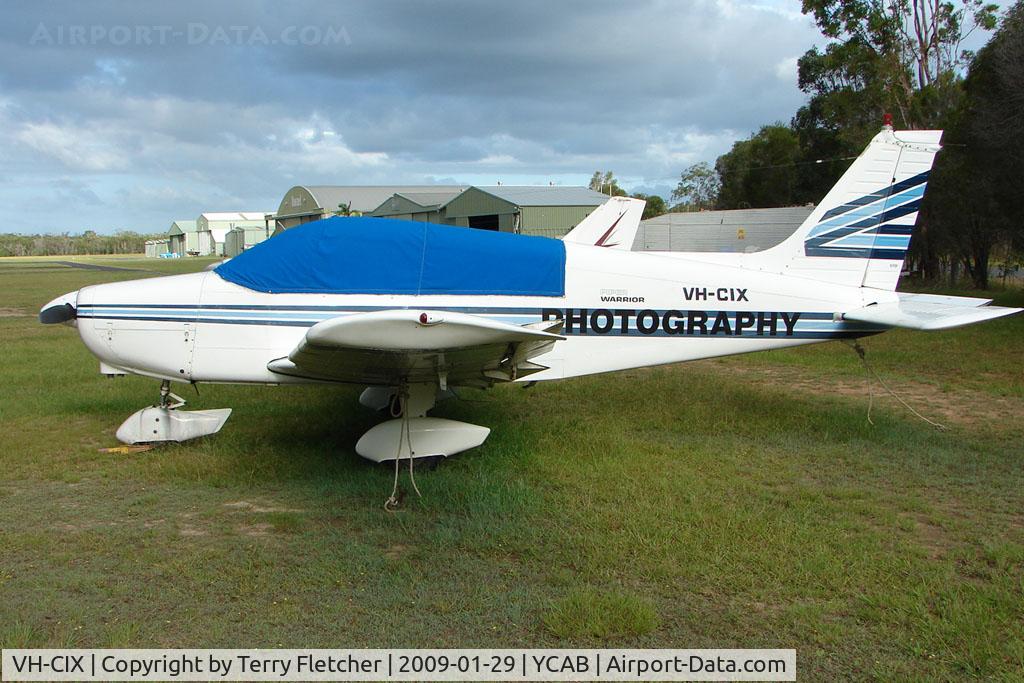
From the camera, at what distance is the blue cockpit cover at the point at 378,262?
238 inches

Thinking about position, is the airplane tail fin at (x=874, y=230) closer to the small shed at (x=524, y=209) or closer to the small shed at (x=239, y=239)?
the small shed at (x=524, y=209)

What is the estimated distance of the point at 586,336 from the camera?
256 inches

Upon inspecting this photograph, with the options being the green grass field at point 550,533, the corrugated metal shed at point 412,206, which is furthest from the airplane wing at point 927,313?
the corrugated metal shed at point 412,206

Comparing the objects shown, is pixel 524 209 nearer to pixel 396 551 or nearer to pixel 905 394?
pixel 905 394

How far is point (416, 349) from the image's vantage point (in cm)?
433

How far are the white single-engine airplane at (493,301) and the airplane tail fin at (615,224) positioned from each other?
28.2 ft

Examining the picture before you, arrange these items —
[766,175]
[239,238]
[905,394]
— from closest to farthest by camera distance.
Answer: [905,394] → [766,175] → [239,238]

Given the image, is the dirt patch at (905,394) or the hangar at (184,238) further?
the hangar at (184,238)

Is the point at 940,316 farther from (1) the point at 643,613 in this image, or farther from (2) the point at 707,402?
(1) the point at 643,613

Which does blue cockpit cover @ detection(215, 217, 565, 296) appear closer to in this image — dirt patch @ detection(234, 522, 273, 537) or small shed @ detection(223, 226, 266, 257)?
dirt patch @ detection(234, 522, 273, 537)

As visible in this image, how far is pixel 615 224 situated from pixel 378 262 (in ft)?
33.6

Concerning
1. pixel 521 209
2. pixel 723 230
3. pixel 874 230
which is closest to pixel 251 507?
pixel 874 230

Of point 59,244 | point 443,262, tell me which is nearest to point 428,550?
point 443,262

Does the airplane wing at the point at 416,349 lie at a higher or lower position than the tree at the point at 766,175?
lower
